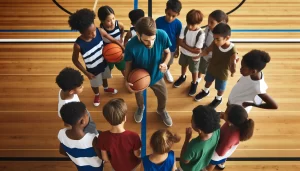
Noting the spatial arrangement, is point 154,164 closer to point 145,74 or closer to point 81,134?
point 81,134

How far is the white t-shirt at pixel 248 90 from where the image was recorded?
2324 mm

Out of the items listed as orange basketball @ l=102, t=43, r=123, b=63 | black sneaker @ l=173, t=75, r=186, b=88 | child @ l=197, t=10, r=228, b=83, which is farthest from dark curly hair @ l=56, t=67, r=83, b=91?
black sneaker @ l=173, t=75, r=186, b=88

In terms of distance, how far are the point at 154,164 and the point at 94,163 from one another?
552mm

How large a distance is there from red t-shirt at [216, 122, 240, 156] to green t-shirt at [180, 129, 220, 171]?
0.07 m

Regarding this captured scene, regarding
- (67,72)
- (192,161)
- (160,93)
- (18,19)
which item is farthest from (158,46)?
(18,19)

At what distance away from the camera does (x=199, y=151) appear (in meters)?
1.98

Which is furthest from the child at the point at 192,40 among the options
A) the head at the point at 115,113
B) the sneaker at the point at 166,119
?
the head at the point at 115,113

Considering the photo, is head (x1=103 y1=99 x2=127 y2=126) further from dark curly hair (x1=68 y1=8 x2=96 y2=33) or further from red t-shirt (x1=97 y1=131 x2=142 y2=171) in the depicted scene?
dark curly hair (x1=68 y1=8 x2=96 y2=33)

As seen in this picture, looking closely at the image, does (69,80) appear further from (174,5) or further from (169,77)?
(169,77)

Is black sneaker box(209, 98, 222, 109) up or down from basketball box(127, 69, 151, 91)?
down

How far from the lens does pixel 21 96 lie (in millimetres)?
3516

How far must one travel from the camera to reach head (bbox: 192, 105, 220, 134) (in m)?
1.89

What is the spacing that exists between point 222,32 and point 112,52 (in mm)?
1119

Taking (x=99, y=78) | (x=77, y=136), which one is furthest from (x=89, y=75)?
(x=77, y=136)
